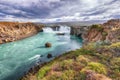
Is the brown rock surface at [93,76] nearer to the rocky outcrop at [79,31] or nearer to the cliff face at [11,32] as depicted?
the cliff face at [11,32]

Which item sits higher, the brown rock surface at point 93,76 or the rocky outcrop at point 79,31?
the brown rock surface at point 93,76

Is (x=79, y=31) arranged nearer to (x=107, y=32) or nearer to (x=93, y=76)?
(x=107, y=32)

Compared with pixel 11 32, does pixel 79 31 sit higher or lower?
lower

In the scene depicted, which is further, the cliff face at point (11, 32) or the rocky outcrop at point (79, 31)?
the rocky outcrop at point (79, 31)

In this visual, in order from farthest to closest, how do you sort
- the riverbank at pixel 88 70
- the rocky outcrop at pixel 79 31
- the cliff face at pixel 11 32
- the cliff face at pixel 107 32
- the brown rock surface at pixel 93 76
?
the rocky outcrop at pixel 79 31 < the cliff face at pixel 11 32 < the cliff face at pixel 107 32 < the riverbank at pixel 88 70 < the brown rock surface at pixel 93 76

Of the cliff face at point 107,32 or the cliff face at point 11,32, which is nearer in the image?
the cliff face at point 107,32

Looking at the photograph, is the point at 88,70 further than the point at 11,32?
No

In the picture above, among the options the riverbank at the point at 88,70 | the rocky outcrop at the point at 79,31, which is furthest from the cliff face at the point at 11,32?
the riverbank at the point at 88,70

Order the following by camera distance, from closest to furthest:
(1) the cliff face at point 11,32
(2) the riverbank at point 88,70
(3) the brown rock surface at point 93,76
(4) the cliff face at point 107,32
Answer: (3) the brown rock surface at point 93,76 < (2) the riverbank at point 88,70 < (4) the cliff face at point 107,32 < (1) the cliff face at point 11,32

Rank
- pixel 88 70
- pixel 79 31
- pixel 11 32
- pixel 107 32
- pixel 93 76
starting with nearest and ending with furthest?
pixel 93 76
pixel 88 70
pixel 107 32
pixel 11 32
pixel 79 31

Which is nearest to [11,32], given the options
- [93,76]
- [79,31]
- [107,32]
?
[79,31]

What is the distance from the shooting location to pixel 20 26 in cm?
9556

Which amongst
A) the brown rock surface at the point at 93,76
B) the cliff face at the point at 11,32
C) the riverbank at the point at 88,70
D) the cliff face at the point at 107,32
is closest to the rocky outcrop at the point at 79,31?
the cliff face at the point at 11,32

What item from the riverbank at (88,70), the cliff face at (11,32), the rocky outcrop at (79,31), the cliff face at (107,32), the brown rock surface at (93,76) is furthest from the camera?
the rocky outcrop at (79,31)
